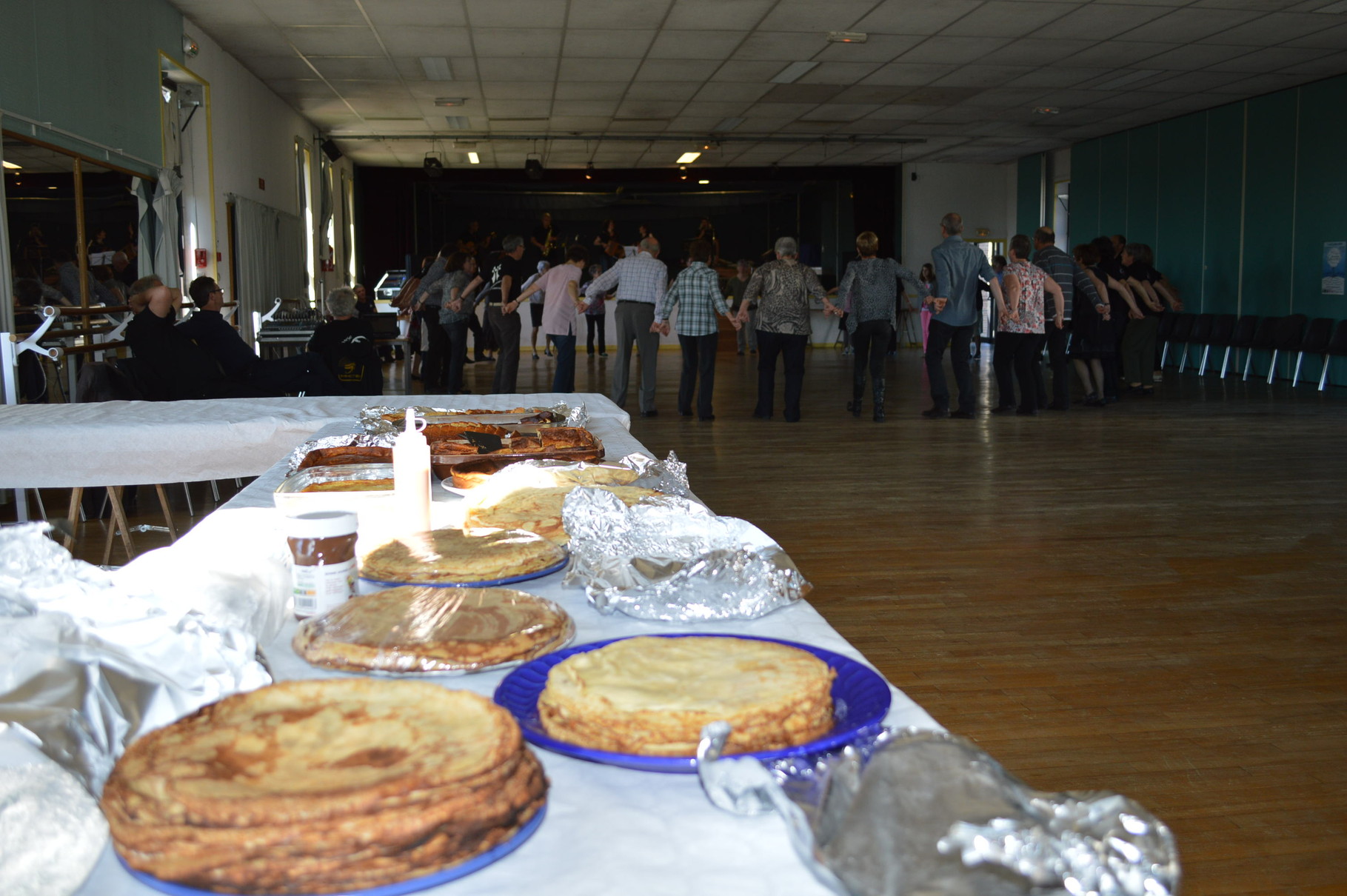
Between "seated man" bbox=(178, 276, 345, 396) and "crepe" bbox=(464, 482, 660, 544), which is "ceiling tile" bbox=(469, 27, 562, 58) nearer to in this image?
"seated man" bbox=(178, 276, 345, 396)

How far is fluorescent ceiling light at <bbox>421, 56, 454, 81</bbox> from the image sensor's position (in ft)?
32.9

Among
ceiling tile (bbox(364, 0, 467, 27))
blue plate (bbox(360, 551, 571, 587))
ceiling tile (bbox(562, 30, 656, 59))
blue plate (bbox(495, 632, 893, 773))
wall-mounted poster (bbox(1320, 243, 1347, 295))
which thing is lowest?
blue plate (bbox(495, 632, 893, 773))

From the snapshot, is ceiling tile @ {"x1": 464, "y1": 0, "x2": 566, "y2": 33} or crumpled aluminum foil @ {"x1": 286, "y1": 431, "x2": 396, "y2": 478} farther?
ceiling tile @ {"x1": 464, "y1": 0, "x2": 566, "y2": 33}

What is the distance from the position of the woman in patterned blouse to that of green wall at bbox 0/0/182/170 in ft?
14.3

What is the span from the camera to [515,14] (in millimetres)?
8406

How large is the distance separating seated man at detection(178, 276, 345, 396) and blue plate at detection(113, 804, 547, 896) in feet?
17.0

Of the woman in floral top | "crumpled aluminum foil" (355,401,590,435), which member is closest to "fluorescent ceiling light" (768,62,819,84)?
the woman in floral top

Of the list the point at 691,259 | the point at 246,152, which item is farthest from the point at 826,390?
the point at 246,152

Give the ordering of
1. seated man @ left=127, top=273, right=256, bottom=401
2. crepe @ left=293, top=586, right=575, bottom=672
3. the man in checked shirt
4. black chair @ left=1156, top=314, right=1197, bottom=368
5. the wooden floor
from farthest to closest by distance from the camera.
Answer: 1. black chair @ left=1156, top=314, right=1197, bottom=368
2. the man in checked shirt
3. seated man @ left=127, top=273, right=256, bottom=401
4. the wooden floor
5. crepe @ left=293, top=586, right=575, bottom=672

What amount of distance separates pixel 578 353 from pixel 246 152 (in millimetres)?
7156

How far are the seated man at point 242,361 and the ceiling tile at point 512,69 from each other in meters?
4.96

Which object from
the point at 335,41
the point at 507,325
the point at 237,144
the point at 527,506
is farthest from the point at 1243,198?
the point at 527,506

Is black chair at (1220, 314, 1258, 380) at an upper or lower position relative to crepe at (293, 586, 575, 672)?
upper

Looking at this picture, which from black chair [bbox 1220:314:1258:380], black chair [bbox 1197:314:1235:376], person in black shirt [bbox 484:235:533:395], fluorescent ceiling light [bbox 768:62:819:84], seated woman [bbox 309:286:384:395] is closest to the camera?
seated woman [bbox 309:286:384:395]
